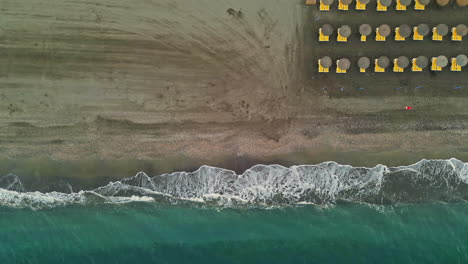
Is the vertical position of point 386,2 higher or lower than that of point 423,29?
higher

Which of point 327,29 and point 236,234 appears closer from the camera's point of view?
point 327,29

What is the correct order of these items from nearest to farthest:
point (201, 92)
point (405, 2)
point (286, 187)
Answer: point (405, 2) → point (201, 92) → point (286, 187)


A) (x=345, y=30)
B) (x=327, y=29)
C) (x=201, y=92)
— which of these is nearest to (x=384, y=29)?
(x=345, y=30)

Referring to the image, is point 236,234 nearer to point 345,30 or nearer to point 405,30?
point 345,30

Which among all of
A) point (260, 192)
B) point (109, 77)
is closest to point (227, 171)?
point (260, 192)

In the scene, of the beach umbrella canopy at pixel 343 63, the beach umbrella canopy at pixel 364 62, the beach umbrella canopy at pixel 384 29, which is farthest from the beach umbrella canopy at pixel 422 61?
the beach umbrella canopy at pixel 343 63

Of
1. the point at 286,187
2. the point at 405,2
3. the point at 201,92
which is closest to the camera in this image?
the point at 405,2

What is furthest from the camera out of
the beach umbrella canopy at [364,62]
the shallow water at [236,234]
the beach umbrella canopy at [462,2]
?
the shallow water at [236,234]

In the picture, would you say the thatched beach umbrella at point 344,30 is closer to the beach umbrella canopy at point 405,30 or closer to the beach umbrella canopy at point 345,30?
the beach umbrella canopy at point 345,30
